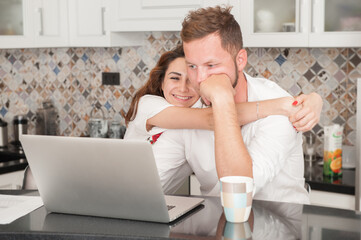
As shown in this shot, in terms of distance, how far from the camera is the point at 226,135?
5.76 ft

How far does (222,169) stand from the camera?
5.73ft

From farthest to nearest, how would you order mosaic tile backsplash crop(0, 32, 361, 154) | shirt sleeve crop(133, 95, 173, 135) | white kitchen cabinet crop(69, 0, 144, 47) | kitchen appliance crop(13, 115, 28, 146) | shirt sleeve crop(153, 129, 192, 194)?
kitchen appliance crop(13, 115, 28, 146) → white kitchen cabinet crop(69, 0, 144, 47) → mosaic tile backsplash crop(0, 32, 361, 154) → shirt sleeve crop(133, 95, 173, 135) → shirt sleeve crop(153, 129, 192, 194)

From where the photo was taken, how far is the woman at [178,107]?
1895 mm

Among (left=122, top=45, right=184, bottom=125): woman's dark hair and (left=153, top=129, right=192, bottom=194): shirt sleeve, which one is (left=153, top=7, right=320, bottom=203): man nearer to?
(left=153, top=129, right=192, bottom=194): shirt sleeve

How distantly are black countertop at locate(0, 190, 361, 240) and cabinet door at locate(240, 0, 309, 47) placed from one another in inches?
59.1

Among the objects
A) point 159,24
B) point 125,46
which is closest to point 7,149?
point 125,46

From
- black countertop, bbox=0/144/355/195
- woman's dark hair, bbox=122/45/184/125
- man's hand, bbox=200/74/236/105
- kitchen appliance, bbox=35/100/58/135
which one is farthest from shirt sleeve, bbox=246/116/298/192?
kitchen appliance, bbox=35/100/58/135

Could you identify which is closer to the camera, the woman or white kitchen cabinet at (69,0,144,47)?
the woman

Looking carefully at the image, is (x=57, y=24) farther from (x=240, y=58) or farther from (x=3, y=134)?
(x=240, y=58)

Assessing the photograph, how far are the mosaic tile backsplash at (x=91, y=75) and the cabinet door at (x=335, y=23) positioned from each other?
14.7 inches

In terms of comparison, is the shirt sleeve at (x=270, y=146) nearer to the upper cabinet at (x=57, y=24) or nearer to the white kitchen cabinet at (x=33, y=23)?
the upper cabinet at (x=57, y=24)

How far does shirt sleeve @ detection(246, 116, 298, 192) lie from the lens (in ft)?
5.99

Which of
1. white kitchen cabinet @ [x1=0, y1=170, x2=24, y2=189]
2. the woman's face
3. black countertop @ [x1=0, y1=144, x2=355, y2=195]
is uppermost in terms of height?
the woman's face

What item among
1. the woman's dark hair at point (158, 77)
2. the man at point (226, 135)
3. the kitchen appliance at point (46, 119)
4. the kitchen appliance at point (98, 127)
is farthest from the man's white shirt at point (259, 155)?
the kitchen appliance at point (46, 119)
